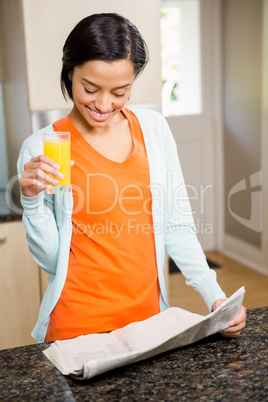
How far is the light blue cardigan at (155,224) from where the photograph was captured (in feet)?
4.68

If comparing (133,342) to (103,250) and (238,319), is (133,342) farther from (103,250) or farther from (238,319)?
(103,250)

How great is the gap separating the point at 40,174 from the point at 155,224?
40 centimetres

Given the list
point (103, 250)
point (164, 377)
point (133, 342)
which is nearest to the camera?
point (164, 377)

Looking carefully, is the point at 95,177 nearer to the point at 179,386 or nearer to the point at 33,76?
the point at 179,386

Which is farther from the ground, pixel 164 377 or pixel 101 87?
pixel 101 87

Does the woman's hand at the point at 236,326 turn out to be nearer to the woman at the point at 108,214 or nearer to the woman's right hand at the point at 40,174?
the woman at the point at 108,214

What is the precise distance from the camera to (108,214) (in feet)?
4.87

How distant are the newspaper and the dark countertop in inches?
0.9

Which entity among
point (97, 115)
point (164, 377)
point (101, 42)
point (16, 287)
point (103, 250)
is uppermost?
point (101, 42)

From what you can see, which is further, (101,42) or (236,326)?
(101,42)

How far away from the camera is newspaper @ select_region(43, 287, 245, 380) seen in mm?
1038

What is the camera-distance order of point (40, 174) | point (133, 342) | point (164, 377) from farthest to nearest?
point (40, 174), point (133, 342), point (164, 377)

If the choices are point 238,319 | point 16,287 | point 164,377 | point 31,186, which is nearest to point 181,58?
point 16,287

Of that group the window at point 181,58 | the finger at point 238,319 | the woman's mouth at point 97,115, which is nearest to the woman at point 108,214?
the woman's mouth at point 97,115
